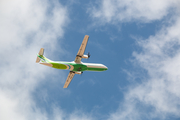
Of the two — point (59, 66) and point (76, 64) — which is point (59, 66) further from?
point (76, 64)

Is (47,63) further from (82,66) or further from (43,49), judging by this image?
→ (82,66)

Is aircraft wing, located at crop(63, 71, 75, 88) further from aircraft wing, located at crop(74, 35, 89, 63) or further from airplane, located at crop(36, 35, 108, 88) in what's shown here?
aircraft wing, located at crop(74, 35, 89, 63)

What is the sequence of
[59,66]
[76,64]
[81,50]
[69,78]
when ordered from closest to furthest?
[59,66] < [81,50] < [76,64] < [69,78]

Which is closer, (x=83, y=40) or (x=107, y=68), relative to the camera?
(x=83, y=40)

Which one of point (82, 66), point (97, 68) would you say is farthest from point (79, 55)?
point (97, 68)

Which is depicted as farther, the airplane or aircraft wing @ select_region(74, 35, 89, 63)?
the airplane

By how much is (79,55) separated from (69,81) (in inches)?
294

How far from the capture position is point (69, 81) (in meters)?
47.4

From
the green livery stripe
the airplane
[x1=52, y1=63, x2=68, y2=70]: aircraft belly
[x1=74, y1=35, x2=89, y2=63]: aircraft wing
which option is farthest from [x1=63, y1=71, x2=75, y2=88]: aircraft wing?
the green livery stripe

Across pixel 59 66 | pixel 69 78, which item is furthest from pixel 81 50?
pixel 69 78

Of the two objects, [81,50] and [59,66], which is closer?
[59,66]

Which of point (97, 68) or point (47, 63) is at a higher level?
point (97, 68)

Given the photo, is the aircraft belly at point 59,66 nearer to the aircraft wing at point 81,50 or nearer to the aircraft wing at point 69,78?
the aircraft wing at point 81,50

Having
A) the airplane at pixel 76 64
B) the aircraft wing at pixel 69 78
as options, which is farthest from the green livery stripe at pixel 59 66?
the aircraft wing at pixel 69 78
